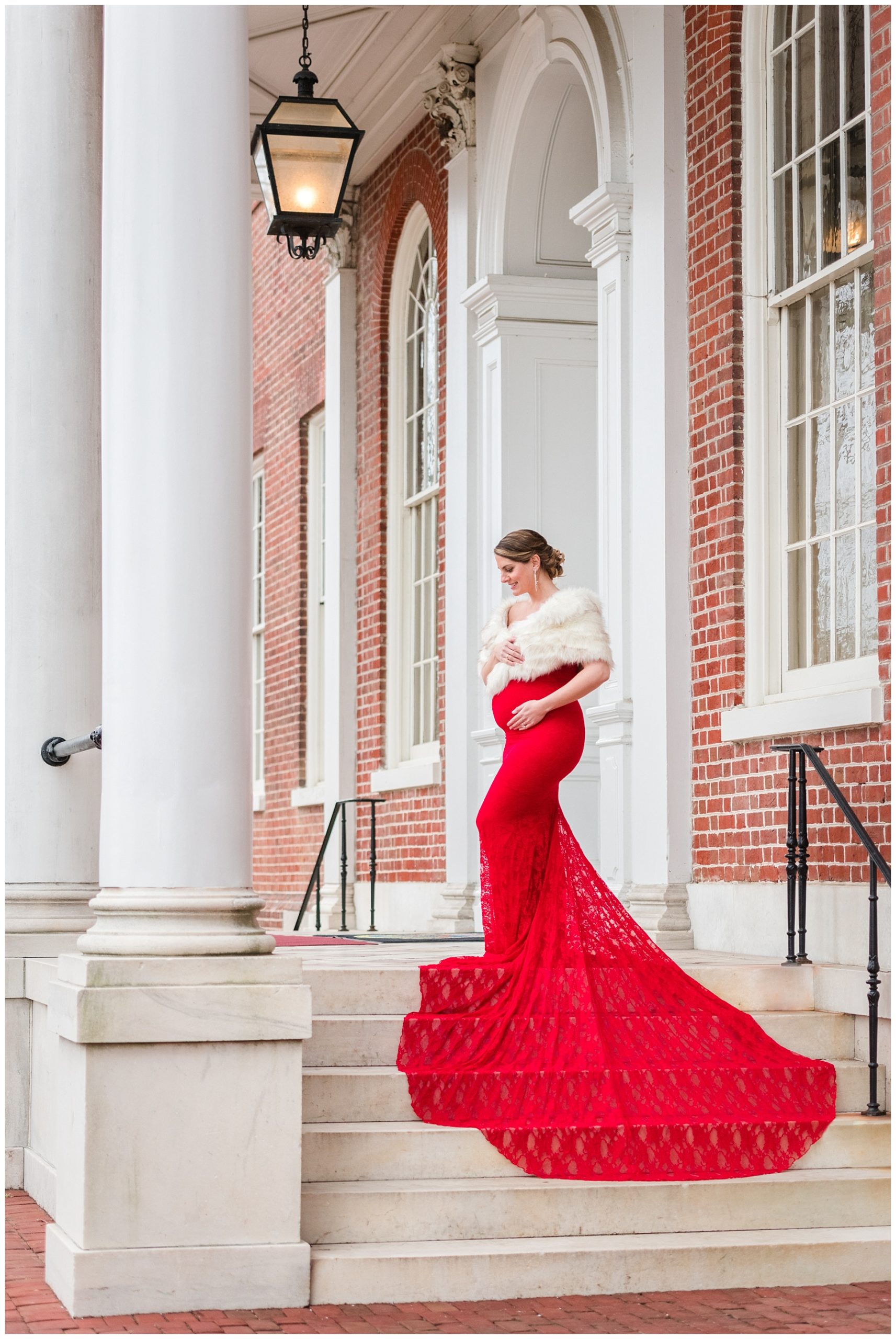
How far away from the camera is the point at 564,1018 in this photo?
682 cm

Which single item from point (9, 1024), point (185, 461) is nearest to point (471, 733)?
point (9, 1024)

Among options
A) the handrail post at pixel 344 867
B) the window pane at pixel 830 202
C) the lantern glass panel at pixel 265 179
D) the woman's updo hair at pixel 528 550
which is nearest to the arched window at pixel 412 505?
the handrail post at pixel 344 867

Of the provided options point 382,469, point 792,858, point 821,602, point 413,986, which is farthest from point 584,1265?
point 382,469

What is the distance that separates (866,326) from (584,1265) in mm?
4212

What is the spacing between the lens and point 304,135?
9438 mm

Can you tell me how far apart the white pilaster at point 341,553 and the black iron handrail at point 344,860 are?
16.1 inches

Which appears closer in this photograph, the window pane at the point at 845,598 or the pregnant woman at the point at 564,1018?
the pregnant woman at the point at 564,1018

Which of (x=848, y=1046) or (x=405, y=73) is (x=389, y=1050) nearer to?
(x=848, y=1046)

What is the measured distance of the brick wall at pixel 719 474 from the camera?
8562mm

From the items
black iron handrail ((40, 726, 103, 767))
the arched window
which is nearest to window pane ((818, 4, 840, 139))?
black iron handrail ((40, 726, 103, 767))

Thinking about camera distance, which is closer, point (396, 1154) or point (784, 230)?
point (396, 1154)

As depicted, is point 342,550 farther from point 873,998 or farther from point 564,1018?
point 873,998

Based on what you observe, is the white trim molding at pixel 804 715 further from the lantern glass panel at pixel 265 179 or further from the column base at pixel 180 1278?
the lantern glass panel at pixel 265 179

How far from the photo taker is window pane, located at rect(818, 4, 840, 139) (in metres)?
8.17
